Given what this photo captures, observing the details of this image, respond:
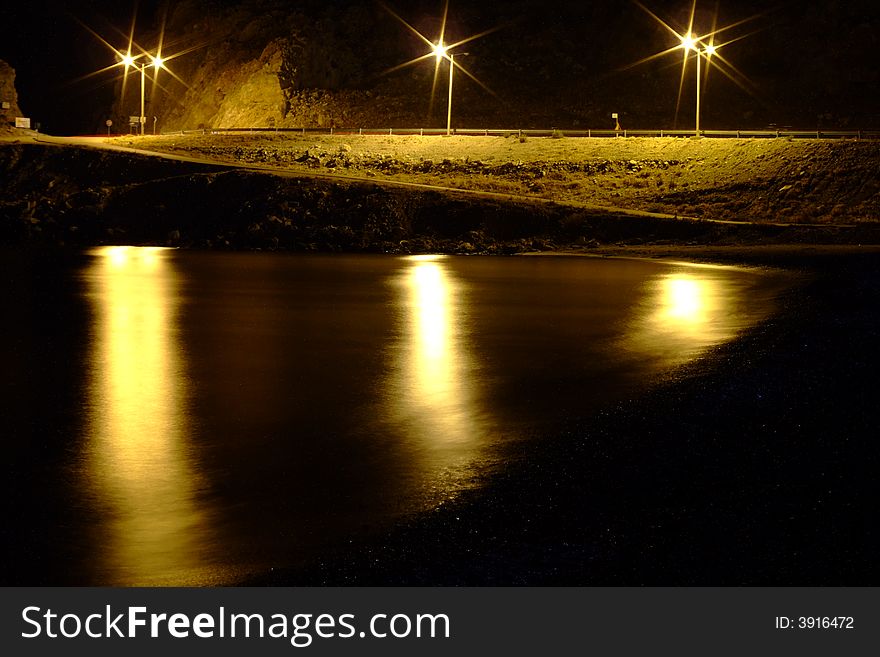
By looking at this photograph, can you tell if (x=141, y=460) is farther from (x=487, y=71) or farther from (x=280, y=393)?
(x=487, y=71)

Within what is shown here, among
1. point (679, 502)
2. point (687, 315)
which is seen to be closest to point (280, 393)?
point (679, 502)

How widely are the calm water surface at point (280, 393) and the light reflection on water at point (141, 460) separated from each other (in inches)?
1.4

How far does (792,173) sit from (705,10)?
47805mm

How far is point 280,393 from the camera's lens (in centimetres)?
1755

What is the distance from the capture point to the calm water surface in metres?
11.0

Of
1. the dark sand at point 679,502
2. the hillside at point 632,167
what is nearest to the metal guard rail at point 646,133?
the hillside at point 632,167

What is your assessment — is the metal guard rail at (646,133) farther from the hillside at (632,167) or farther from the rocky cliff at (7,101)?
the rocky cliff at (7,101)

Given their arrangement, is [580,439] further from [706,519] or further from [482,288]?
[482,288]

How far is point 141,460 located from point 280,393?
13.9 feet

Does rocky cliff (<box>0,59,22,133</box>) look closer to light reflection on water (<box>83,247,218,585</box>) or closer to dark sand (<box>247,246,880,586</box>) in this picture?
light reflection on water (<box>83,247,218,585</box>)

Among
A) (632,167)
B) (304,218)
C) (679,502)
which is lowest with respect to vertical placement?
(679,502)

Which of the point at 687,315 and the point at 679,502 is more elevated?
Result: the point at 687,315

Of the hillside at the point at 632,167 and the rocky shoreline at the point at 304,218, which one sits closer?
the rocky shoreline at the point at 304,218

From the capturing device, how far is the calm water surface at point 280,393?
434 inches
